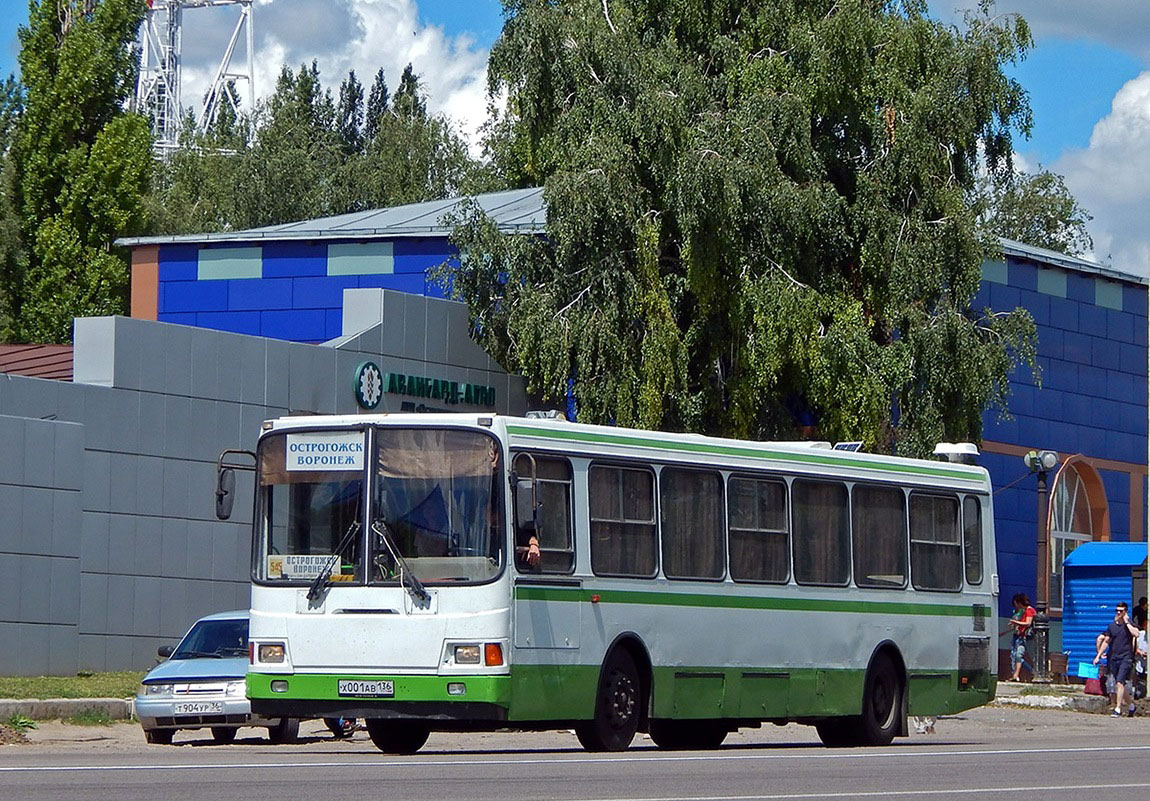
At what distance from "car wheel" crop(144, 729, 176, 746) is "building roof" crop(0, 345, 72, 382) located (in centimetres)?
1042

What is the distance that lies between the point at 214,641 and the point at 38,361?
38.6 feet

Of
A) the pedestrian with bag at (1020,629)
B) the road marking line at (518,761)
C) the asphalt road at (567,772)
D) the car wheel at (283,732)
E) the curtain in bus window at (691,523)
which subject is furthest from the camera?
the pedestrian with bag at (1020,629)

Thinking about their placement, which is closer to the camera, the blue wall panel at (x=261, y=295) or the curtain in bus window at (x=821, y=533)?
the curtain in bus window at (x=821, y=533)

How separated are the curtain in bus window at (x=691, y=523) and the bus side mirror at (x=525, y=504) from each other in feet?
6.38

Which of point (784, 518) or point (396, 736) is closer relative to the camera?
point (396, 736)

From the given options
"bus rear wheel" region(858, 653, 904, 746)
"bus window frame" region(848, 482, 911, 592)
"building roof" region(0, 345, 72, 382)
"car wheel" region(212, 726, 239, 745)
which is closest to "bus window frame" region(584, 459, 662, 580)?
"bus window frame" region(848, 482, 911, 592)

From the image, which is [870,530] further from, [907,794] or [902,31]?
[902,31]

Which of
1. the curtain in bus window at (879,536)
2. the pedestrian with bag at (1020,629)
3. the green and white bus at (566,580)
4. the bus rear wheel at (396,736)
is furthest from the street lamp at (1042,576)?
the bus rear wheel at (396,736)

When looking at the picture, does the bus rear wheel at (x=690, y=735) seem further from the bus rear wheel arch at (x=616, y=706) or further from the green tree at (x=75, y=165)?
the green tree at (x=75, y=165)

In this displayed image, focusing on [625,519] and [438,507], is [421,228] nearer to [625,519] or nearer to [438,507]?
[625,519]

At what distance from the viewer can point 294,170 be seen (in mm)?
71500

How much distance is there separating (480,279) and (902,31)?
314 inches

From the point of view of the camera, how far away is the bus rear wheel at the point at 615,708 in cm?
1711

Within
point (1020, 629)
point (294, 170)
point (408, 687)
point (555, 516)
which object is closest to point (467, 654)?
point (408, 687)
